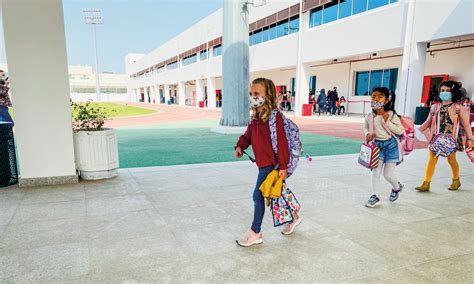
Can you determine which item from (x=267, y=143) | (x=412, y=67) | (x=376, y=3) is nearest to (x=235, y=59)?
(x=412, y=67)

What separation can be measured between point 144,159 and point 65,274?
5.00 metres

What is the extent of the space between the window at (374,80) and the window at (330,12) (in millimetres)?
4529

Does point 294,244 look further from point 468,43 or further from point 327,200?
point 468,43

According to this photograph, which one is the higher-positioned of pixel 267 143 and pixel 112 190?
pixel 267 143

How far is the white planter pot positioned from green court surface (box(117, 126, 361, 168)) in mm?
1332

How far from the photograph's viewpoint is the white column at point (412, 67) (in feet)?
45.8

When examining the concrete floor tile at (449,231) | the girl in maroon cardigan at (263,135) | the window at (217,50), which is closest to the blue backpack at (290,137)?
Result: the girl in maroon cardigan at (263,135)

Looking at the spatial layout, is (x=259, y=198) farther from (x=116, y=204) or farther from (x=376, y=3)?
(x=376, y=3)

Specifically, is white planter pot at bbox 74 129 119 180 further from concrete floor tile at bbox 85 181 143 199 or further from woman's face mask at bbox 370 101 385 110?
woman's face mask at bbox 370 101 385 110

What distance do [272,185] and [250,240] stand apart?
2.02ft

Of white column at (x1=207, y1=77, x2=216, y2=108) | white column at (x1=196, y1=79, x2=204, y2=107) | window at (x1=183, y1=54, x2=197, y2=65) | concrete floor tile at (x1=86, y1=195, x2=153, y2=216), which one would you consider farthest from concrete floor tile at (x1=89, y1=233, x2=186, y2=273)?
window at (x1=183, y1=54, x2=197, y2=65)

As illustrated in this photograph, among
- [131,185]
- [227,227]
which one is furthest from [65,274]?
[131,185]

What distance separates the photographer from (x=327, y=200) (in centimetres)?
452

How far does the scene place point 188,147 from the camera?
9.26m
